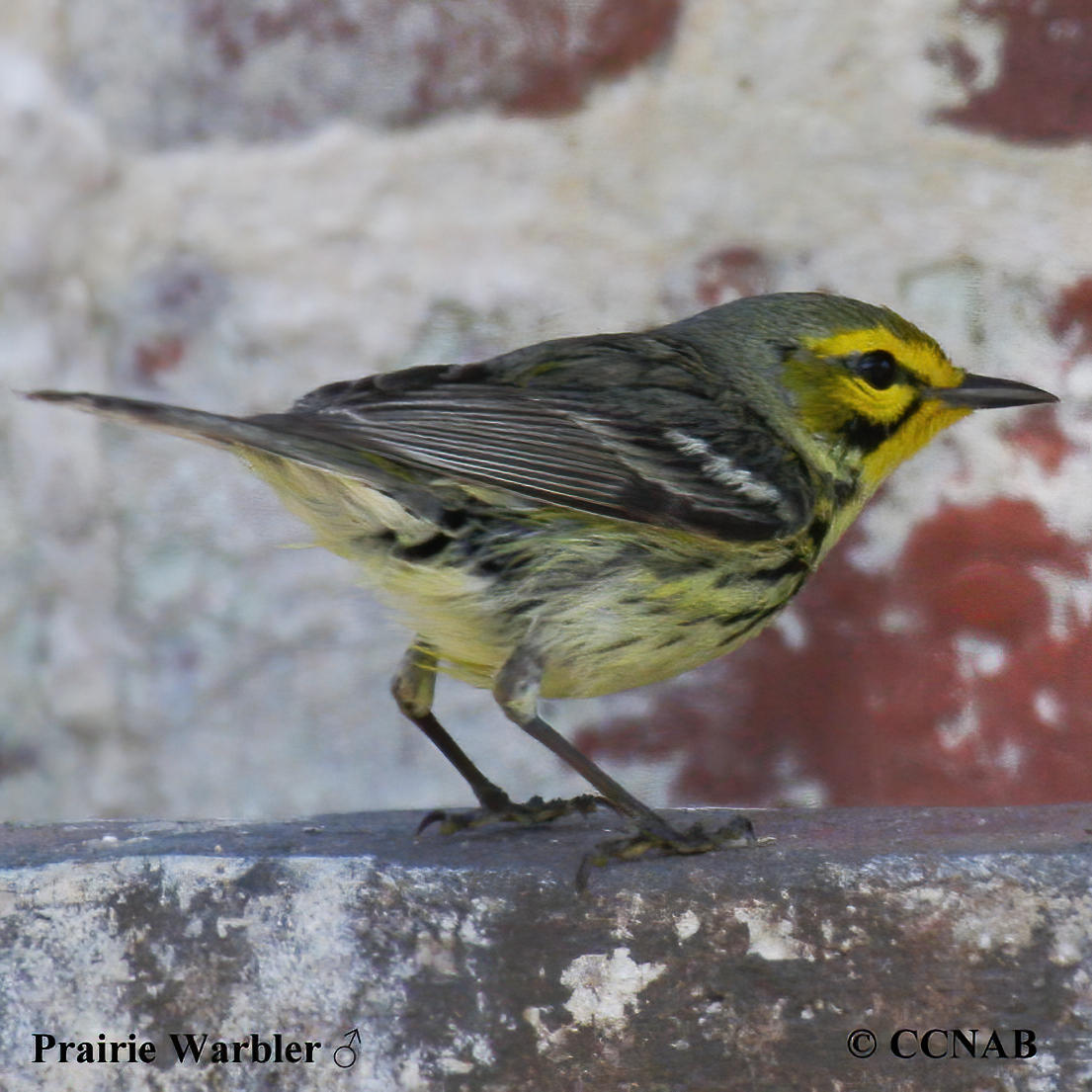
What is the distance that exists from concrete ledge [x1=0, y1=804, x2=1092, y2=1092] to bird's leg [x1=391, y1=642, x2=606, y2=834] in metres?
0.60

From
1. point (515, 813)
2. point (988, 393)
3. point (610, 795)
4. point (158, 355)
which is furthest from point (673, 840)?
point (158, 355)

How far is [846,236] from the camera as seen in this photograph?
2.71 m

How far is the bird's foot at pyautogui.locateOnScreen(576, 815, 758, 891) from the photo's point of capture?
2.11 metres

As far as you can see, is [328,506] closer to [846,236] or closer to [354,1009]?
[354,1009]

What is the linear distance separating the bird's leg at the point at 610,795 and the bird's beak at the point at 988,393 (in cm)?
77

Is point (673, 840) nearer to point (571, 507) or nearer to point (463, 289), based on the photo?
point (571, 507)

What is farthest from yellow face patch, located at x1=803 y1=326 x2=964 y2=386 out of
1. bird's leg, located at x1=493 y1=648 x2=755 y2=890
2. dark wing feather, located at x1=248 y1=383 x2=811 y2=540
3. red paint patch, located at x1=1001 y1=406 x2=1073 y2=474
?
bird's leg, located at x1=493 y1=648 x2=755 y2=890

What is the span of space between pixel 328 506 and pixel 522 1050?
2.85ft

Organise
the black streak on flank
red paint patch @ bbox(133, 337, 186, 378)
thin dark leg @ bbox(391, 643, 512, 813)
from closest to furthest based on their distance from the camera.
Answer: the black streak on flank < thin dark leg @ bbox(391, 643, 512, 813) < red paint patch @ bbox(133, 337, 186, 378)

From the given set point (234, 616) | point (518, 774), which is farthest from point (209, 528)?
point (518, 774)

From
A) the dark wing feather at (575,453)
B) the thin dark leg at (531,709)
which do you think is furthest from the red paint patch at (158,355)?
the thin dark leg at (531,709)

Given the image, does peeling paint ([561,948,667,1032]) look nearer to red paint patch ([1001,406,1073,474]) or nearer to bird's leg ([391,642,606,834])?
bird's leg ([391,642,606,834])

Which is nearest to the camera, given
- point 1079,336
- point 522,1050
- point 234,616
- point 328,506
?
point 522,1050
